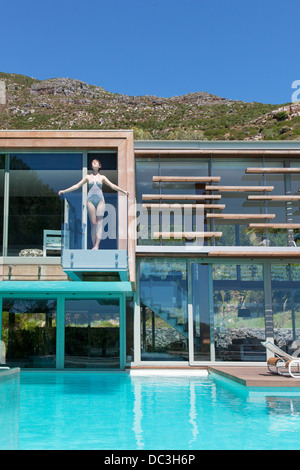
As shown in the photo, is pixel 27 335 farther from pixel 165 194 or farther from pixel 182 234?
pixel 165 194

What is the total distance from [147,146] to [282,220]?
14.0 ft

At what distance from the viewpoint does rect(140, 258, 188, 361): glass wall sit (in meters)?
14.4

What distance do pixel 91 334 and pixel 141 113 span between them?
54939mm

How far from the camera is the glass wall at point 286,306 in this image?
14.4 m

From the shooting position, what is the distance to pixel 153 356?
47.3 feet

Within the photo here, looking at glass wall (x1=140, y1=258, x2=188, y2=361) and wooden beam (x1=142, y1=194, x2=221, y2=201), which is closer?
glass wall (x1=140, y1=258, x2=188, y2=361)

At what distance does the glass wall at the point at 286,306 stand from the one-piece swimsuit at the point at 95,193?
234 inches

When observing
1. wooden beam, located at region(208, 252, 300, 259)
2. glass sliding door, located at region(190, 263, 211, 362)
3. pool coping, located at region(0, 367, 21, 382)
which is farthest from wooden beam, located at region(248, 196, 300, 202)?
pool coping, located at region(0, 367, 21, 382)

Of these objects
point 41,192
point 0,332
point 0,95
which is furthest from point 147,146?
point 0,95

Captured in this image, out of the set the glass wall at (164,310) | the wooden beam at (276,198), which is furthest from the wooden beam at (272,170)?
the glass wall at (164,310)

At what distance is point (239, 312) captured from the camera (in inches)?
571

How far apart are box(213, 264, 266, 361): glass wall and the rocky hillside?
126ft

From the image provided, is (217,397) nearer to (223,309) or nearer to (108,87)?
(223,309)

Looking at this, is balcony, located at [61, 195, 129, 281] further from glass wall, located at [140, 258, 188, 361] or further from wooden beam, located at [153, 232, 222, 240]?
glass wall, located at [140, 258, 188, 361]
